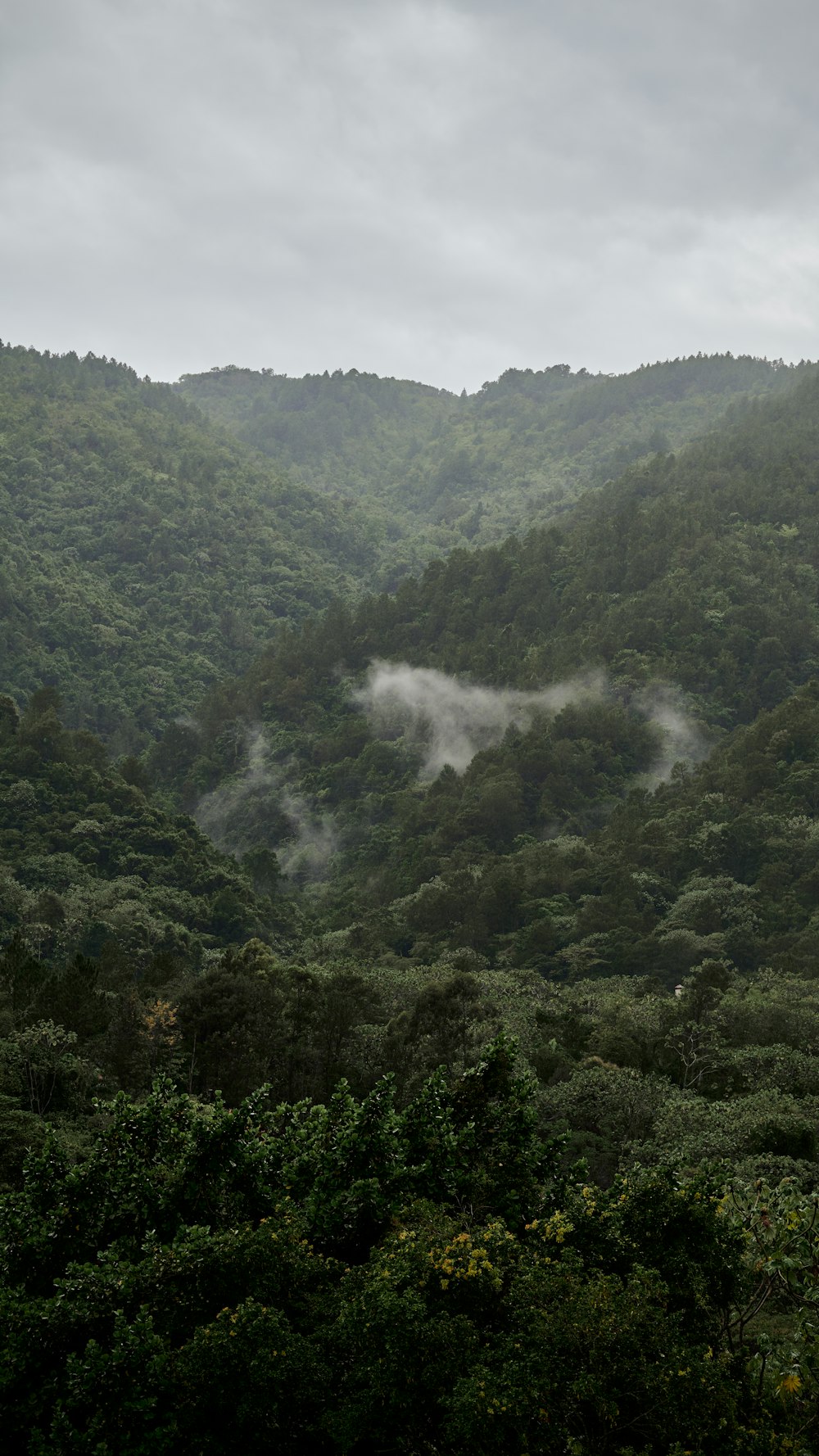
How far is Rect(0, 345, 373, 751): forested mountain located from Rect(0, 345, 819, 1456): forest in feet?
1.74

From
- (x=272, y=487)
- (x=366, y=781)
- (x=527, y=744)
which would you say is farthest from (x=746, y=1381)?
(x=272, y=487)

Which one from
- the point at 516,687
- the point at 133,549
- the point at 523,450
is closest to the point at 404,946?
the point at 516,687

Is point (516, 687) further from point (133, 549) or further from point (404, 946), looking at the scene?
point (133, 549)

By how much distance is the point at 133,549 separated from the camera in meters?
118

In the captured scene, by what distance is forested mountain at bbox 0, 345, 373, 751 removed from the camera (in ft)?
314

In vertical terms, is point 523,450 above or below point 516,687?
above

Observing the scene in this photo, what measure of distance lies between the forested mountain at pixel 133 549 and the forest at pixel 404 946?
1.74 ft

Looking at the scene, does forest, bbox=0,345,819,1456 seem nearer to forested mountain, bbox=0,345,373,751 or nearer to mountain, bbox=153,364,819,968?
mountain, bbox=153,364,819,968

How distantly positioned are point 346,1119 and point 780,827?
153 feet

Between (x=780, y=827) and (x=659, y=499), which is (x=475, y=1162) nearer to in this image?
(x=780, y=827)

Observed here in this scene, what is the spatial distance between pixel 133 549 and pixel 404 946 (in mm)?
73449

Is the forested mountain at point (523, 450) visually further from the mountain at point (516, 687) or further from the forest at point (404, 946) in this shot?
the mountain at point (516, 687)

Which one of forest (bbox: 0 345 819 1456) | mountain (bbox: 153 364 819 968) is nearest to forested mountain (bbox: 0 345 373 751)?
forest (bbox: 0 345 819 1456)

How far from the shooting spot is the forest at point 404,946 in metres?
11.3
